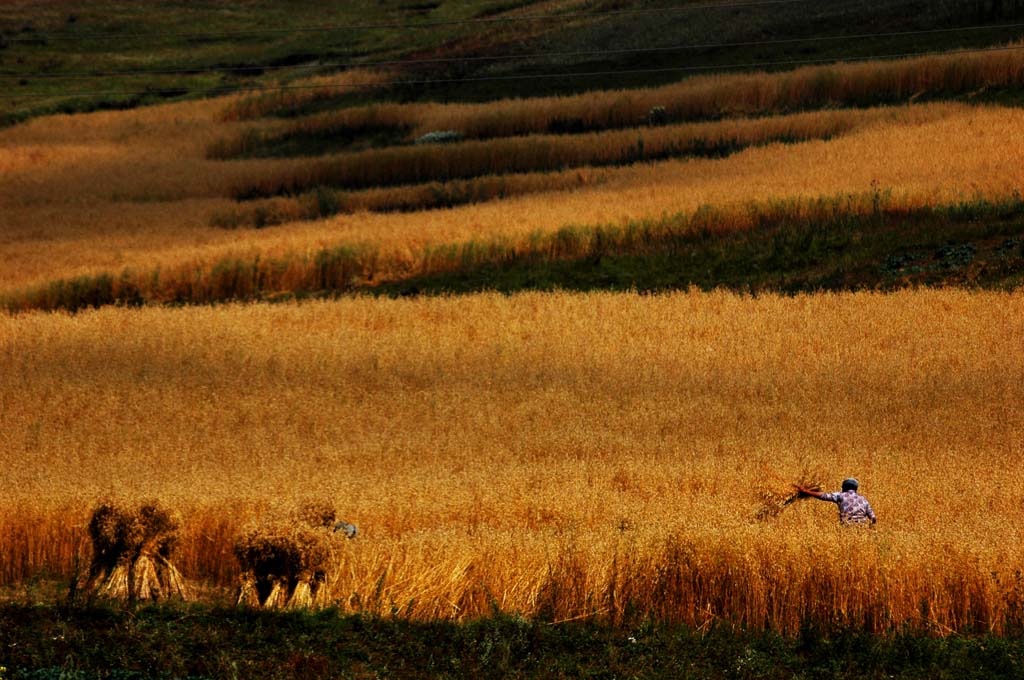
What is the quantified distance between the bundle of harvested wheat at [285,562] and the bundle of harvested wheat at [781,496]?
5042mm

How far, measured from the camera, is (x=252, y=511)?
15156 millimetres

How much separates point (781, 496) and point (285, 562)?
578cm

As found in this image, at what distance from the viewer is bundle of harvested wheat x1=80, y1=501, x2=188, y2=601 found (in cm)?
1356

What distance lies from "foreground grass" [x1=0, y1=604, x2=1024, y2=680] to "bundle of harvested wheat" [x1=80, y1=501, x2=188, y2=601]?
0.80 metres

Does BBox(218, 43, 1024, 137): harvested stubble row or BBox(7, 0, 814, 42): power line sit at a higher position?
BBox(7, 0, 814, 42): power line

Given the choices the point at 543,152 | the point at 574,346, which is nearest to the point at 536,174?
the point at 543,152

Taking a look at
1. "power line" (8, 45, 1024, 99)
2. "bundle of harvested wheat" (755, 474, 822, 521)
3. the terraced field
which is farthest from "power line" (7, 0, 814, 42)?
A: "bundle of harvested wheat" (755, 474, 822, 521)

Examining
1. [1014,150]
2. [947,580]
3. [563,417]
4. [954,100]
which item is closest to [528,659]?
[947,580]

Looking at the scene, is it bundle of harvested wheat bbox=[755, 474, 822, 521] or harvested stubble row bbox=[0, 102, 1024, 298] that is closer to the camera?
bundle of harvested wheat bbox=[755, 474, 822, 521]

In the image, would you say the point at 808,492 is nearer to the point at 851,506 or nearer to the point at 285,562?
the point at 851,506

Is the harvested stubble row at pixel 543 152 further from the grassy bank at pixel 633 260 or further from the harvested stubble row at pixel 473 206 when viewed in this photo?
the grassy bank at pixel 633 260

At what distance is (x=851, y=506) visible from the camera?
47.6ft

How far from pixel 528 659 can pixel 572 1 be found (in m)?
80.2

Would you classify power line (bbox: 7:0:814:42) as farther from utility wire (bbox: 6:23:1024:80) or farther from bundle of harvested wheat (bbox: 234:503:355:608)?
bundle of harvested wheat (bbox: 234:503:355:608)
